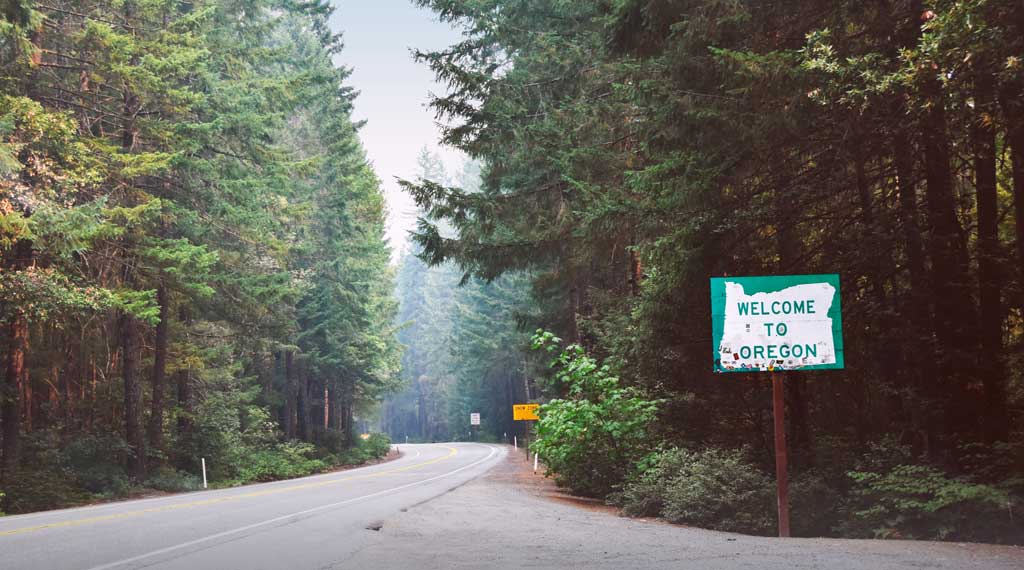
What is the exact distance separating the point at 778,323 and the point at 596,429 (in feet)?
23.6

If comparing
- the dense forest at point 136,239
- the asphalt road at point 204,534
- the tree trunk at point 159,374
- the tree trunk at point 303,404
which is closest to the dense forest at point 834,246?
the asphalt road at point 204,534

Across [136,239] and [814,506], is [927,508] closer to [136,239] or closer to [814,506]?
[814,506]

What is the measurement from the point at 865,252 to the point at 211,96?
772 inches

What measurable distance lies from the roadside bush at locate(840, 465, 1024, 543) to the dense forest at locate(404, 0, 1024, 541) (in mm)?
25

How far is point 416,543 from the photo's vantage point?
31.2ft

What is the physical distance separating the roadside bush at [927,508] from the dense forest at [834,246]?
0.08 feet

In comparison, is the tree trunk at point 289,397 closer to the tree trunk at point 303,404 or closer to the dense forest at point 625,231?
the tree trunk at point 303,404

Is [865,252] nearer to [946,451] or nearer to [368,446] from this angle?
[946,451]

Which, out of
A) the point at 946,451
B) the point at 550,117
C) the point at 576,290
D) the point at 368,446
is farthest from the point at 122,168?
the point at 368,446

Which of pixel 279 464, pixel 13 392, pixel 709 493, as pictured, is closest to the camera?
pixel 709 493

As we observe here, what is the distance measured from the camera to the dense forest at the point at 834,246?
921 cm

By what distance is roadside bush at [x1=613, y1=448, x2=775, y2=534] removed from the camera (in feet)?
37.8

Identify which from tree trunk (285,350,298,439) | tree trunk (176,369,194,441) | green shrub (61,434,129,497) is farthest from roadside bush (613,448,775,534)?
tree trunk (285,350,298,439)

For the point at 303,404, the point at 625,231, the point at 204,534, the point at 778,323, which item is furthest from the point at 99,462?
the point at 303,404
